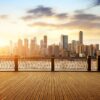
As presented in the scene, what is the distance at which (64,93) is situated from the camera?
26.3ft

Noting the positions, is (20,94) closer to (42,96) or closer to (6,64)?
(42,96)

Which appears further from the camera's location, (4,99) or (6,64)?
(6,64)

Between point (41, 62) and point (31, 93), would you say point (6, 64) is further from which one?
point (31, 93)

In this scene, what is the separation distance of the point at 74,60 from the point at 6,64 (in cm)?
547

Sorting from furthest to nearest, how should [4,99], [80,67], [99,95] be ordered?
[80,67]
[99,95]
[4,99]

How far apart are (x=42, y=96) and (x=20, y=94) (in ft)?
2.61

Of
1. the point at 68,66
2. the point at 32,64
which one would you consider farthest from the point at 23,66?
the point at 68,66

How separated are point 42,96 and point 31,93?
0.66m

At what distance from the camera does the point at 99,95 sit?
Result: 7.77 m

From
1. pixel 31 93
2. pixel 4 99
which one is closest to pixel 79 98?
pixel 31 93

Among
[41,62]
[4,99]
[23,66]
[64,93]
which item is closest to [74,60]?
[41,62]

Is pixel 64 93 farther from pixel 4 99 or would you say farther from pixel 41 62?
pixel 41 62

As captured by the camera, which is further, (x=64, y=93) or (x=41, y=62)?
(x=41, y=62)

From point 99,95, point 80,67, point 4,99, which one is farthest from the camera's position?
point 80,67
